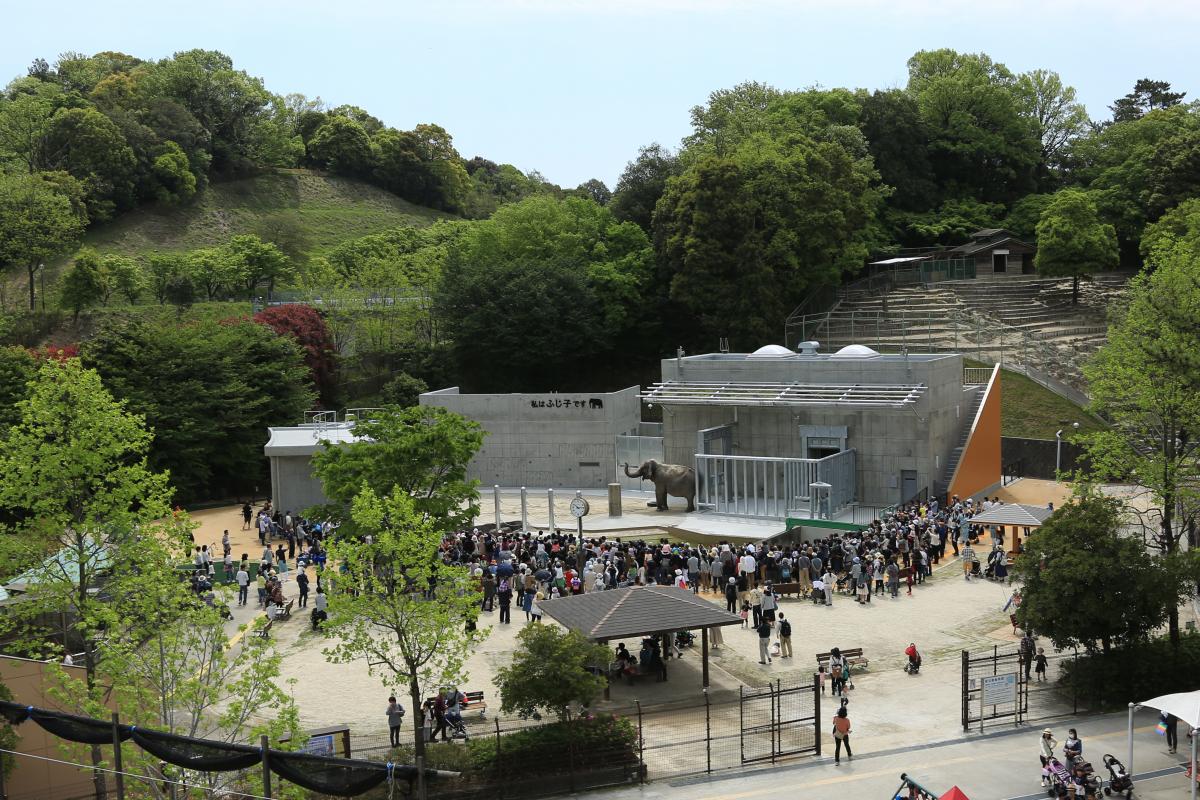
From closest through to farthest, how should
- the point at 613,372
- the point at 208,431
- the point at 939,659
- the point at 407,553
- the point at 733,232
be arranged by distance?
1. the point at 407,553
2. the point at 939,659
3. the point at 208,431
4. the point at 733,232
5. the point at 613,372

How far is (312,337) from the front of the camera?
183ft

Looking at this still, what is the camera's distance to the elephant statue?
132ft

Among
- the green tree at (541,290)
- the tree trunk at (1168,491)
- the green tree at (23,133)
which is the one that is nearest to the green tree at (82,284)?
the green tree at (541,290)

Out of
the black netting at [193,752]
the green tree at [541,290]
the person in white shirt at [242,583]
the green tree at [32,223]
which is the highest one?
the green tree at [32,223]

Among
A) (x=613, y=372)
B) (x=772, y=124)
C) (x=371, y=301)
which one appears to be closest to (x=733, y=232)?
(x=613, y=372)

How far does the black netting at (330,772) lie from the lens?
43.7 feet

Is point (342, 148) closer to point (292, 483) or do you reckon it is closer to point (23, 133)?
point (23, 133)

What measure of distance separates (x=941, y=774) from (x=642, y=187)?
4779 centimetres

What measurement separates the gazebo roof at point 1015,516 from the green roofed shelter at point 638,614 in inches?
511

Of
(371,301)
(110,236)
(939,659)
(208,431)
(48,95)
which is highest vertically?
(48,95)

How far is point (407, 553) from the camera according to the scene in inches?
754

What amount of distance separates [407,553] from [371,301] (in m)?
43.8

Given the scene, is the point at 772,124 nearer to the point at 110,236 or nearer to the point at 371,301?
the point at 371,301

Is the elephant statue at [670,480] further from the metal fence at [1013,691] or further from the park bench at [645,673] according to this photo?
the metal fence at [1013,691]
